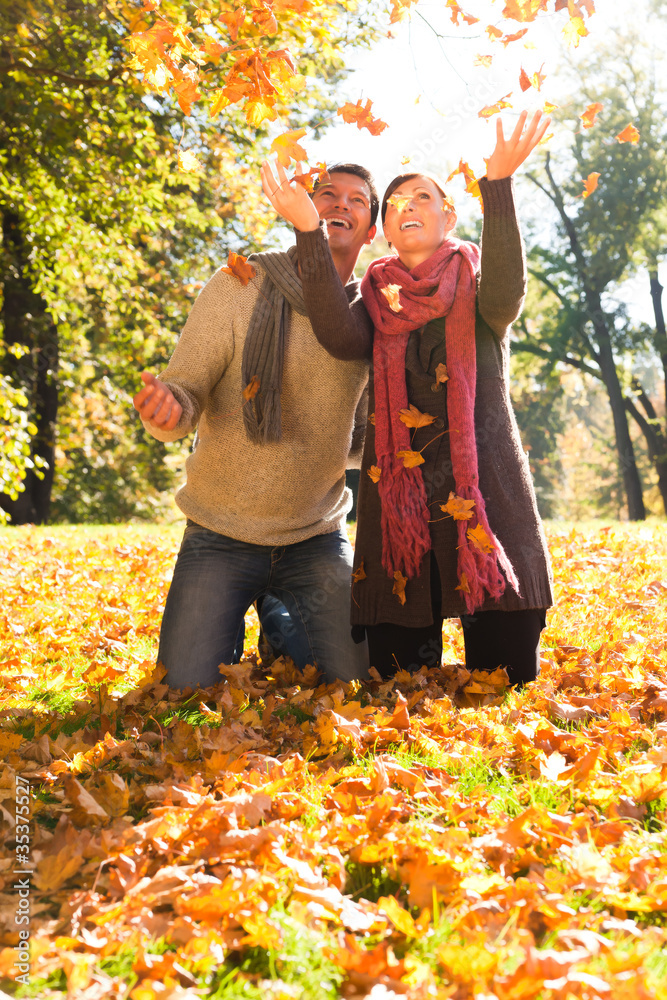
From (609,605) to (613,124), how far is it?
15756 mm

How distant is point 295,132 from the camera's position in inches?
87.5

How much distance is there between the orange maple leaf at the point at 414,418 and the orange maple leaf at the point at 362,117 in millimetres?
935

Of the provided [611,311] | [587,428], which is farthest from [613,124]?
[587,428]

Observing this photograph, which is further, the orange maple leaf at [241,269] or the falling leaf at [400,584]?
the orange maple leaf at [241,269]

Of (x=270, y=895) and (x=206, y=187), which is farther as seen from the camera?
(x=206, y=187)

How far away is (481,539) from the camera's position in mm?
2635

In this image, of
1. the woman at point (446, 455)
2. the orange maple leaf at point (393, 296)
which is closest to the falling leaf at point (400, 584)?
the woman at point (446, 455)

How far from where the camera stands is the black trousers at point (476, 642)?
279 centimetres

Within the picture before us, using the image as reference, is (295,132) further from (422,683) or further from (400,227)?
(422,683)

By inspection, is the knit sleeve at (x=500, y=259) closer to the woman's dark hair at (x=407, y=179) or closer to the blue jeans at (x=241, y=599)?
the woman's dark hair at (x=407, y=179)

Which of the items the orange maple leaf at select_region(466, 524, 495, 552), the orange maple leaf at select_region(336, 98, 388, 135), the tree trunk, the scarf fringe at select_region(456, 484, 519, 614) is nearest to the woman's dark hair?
the orange maple leaf at select_region(336, 98, 388, 135)

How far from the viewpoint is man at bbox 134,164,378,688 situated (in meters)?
3.07

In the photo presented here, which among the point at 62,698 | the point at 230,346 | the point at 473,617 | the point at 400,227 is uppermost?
the point at 400,227

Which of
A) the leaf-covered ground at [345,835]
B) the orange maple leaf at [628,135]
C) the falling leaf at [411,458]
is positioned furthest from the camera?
the falling leaf at [411,458]
